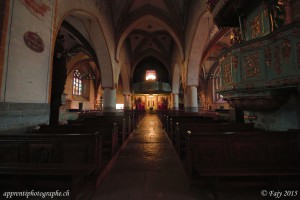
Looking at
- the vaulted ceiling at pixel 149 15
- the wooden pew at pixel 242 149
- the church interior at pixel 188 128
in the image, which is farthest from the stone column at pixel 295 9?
the vaulted ceiling at pixel 149 15

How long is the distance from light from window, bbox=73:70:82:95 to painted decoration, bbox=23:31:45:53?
16.5 meters

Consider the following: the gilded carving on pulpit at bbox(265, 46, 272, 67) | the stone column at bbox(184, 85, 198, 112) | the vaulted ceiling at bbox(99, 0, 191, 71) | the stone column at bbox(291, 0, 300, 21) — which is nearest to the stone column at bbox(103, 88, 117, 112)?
the vaulted ceiling at bbox(99, 0, 191, 71)

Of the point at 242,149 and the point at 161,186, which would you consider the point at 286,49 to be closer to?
the point at 242,149

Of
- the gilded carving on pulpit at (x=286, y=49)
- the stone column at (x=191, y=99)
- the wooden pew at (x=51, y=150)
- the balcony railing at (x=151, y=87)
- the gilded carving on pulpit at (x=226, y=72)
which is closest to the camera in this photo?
the wooden pew at (x=51, y=150)

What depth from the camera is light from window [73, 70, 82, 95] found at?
1888 cm

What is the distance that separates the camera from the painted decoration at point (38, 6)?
329cm

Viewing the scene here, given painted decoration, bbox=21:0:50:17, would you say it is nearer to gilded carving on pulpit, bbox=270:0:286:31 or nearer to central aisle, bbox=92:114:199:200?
central aisle, bbox=92:114:199:200

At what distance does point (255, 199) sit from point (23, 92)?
4523 mm

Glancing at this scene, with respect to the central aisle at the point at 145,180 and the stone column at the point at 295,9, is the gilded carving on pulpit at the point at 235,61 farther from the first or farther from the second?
the central aisle at the point at 145,180

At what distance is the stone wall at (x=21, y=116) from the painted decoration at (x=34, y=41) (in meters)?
1.30

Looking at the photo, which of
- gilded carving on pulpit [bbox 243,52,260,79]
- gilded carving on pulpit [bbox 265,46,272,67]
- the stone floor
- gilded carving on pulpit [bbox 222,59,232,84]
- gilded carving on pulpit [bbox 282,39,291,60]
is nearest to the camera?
the stone floor

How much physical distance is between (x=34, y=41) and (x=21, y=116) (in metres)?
1.71

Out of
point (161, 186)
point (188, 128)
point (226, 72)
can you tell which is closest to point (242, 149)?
point (188, 128)

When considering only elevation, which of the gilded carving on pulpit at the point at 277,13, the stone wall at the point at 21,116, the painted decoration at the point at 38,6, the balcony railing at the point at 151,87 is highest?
the balcony railing at the point at 151,87
